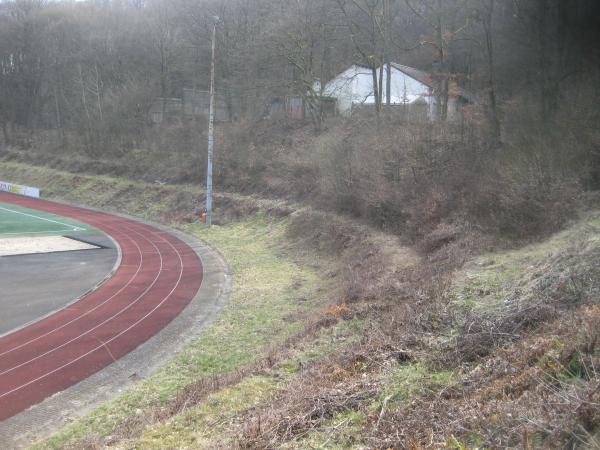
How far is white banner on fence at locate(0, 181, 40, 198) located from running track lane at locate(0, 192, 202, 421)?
82.3ft

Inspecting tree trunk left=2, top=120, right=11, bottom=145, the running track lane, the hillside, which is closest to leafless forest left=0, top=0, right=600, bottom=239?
tree trunk left=2, top=120, right=11, bottom=145

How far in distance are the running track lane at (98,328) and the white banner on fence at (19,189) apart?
82.3ft

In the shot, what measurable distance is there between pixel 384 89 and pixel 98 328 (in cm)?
2914

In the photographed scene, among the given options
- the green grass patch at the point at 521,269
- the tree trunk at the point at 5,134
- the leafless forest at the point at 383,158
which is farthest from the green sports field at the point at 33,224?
the green grass patch at the point at 521,269

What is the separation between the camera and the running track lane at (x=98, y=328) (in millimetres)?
13102

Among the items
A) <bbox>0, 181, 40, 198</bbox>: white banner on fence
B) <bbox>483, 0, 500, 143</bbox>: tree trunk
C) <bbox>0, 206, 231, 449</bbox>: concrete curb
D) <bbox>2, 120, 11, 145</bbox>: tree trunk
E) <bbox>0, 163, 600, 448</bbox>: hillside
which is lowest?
<bbox>0, 206, 231, 449</bbox>: concrete curb

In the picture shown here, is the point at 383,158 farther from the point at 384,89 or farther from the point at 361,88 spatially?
the point at 361,88

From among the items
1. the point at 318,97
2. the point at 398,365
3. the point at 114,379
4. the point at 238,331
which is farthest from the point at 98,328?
the point at 318,97

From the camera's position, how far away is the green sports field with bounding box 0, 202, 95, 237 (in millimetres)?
33312

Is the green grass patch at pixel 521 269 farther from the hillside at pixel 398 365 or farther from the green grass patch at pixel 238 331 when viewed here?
the green grass patch at pixel 238 331

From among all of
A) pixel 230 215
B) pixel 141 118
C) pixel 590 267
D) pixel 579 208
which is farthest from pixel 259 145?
pixel 590 267

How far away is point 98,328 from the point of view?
54.6ft

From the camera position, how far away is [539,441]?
515cm

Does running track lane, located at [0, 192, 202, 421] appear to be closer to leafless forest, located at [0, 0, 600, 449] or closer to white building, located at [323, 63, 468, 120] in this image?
leafless forest, located at [0, 0, 600, 449]
